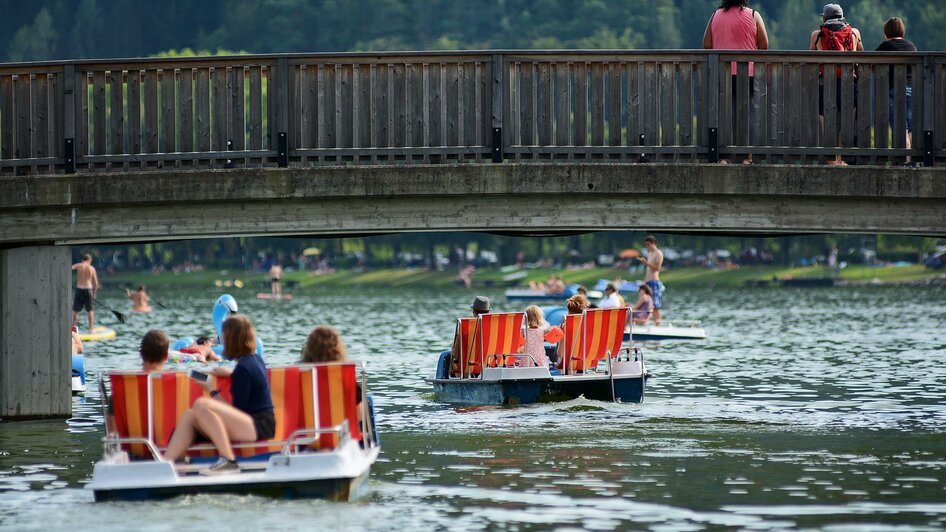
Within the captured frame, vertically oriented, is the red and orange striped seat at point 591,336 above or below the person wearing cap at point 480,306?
below

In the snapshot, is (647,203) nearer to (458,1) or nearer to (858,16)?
(858,16)

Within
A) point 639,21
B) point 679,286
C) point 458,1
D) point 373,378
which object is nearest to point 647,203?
point 373,378

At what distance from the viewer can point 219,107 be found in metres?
19.7

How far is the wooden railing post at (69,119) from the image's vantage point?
19.8 metres

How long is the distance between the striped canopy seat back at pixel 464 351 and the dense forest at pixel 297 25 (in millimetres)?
116045

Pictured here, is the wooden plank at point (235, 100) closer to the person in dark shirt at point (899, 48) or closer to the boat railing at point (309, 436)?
the boat railing at point (309, 436)

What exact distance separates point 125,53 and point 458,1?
29.6 metres

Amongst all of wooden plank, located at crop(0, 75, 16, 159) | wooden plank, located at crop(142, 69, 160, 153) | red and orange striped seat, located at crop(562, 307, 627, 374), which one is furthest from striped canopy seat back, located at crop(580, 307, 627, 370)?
wooden plank, located at crop(0, 75, 16, 159)

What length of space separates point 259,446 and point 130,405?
3.49 ft

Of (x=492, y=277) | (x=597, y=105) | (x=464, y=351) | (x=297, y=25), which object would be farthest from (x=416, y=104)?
(x=297, y=25)

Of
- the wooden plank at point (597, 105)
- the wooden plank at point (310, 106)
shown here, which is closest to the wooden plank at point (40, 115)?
the wooden plank at point (310, 106)

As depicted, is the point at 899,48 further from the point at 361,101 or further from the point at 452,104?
the point at 361,101

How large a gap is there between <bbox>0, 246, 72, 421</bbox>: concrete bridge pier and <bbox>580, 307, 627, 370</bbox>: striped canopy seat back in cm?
632

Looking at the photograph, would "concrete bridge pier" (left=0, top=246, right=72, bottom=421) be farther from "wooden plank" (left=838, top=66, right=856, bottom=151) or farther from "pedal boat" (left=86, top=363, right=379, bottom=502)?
"wooden plank" (left=838, top=66, right=856, bottom=151)
